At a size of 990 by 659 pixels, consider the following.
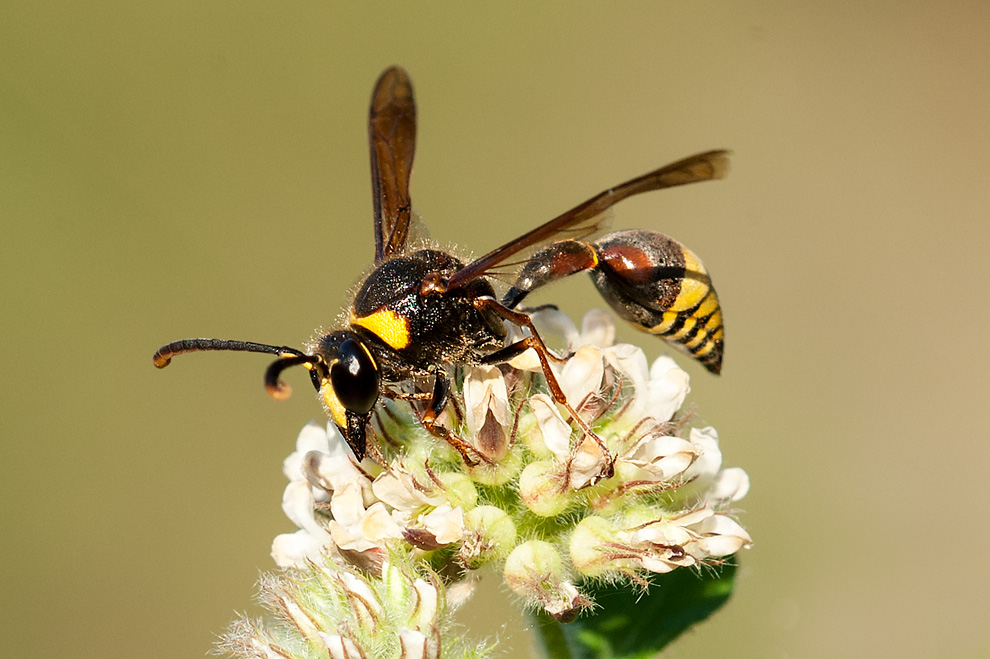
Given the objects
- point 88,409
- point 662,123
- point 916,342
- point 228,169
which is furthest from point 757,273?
point 88,409

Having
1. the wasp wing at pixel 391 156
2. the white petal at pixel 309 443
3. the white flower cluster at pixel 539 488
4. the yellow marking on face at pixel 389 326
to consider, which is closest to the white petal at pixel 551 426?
the white flower cluster at pixel 539 488

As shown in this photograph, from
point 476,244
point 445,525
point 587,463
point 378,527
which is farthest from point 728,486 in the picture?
point 476,244

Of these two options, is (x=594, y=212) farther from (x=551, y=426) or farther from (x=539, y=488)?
(x=539, y=488)

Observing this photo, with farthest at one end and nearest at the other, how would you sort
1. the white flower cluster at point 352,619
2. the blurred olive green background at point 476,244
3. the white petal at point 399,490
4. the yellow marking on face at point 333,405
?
1. the blurred olive green background at point 476,244
2. the white petal at point 399,490
3. the yellow marking on face at point 333,405
4. the white flower cluster at point 352,619

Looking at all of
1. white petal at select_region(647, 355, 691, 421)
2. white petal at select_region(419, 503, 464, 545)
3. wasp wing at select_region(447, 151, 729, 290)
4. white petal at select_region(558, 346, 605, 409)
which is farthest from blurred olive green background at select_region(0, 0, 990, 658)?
wasp wing at select_region(447, 151, 729, 290)

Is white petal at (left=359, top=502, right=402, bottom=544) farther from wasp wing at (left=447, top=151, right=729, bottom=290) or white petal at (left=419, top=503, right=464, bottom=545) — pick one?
wasp wing at (left=447, top=151, right=729, bottom=290)

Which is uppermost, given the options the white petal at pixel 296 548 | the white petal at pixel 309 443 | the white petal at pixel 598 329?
the white petal at pixel 598 329

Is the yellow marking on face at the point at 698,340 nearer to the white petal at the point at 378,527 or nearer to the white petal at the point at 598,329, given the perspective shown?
the white petal at the point at 598,329
